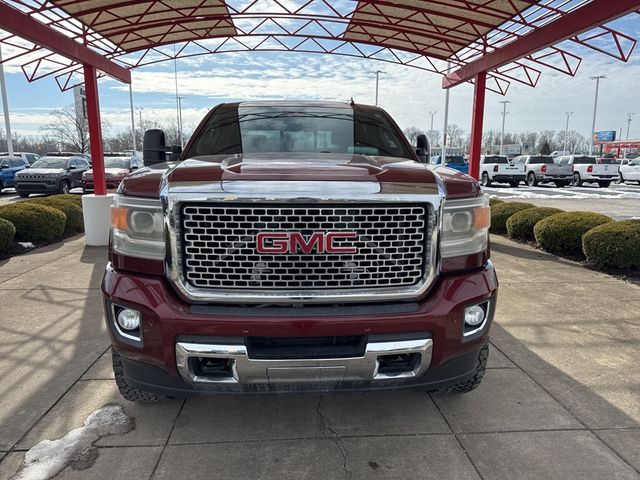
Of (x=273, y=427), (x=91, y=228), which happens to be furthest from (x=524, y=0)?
(x=91, y=228)

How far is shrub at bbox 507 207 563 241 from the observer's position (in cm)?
864

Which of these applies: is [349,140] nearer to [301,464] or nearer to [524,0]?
[301,464]

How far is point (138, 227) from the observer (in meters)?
2.31

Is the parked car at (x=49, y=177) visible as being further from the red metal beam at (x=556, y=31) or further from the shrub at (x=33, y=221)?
the red metal beam at (x=556, y=31)

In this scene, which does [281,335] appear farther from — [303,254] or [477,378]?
[477,378]

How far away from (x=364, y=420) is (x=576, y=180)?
2817 centimetres

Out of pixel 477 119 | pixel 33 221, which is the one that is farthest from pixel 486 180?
pixel 33 221

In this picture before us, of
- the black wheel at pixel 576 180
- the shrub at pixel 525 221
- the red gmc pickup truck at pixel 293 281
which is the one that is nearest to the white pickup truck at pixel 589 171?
the black wheel at pixel 576 180

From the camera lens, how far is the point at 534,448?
2547 mm

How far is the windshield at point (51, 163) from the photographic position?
60.1 feet

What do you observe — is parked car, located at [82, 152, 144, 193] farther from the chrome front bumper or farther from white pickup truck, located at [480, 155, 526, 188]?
white pickup truck, located at [480, 155, 526, 188]

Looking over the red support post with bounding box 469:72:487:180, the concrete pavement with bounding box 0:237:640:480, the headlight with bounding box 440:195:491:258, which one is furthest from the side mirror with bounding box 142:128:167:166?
the red support post with bounding box 469:72:487:180

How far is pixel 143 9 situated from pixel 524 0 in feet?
21.1

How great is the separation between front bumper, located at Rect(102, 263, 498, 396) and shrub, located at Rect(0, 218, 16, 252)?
6.21 meters
